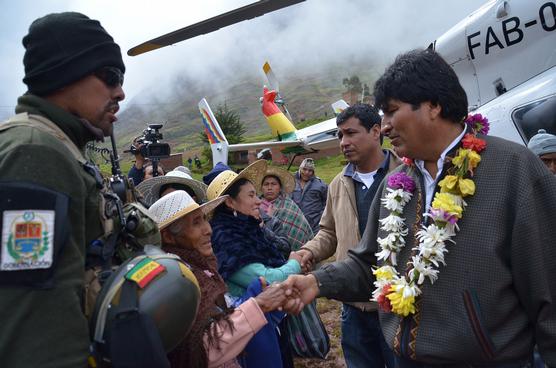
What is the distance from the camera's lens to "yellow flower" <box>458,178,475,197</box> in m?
1.78

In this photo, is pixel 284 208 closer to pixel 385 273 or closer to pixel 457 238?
pixel 385 273

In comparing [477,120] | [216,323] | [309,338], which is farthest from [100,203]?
[309,338]

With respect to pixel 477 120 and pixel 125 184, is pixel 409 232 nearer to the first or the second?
pixel 477 120

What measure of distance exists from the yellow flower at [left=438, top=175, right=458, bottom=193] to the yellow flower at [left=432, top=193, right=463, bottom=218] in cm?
3

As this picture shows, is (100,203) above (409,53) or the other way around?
the other way around

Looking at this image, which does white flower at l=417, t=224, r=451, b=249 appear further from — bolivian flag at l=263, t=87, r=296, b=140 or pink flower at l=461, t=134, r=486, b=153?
bolivian flag at l=263, t=87, r=296, b=140

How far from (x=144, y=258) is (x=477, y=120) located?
174 centimetres

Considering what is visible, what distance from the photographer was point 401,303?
73.3 inches

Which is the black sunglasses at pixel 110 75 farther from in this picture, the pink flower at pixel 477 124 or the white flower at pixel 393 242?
the pink flower at pixel 477 124

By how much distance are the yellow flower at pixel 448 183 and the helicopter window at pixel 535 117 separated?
10.8 feet

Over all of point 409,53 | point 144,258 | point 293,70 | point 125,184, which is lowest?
point 144,258

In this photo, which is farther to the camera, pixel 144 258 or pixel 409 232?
pixel 409 232

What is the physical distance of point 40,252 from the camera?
3.68 feet

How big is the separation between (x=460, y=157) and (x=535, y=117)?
3.38 metres
